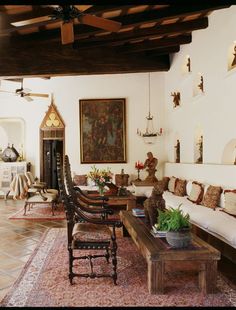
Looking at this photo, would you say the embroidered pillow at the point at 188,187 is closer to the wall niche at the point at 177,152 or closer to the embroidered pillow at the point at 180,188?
the embroidered pillow at the point at 180,188

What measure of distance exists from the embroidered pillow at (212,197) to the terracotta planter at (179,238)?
1.96 meters

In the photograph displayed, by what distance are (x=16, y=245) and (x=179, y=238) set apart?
260cm

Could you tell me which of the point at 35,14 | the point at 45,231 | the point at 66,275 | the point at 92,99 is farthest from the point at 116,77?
the point at 66,275

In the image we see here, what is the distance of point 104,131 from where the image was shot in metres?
8.86

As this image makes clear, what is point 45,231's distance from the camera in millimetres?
5223

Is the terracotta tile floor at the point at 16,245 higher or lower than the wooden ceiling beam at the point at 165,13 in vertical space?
lower

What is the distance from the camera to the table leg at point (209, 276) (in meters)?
2.81

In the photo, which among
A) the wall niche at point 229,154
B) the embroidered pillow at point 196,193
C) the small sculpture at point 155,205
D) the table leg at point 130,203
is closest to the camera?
the small sculpture at point 155,205

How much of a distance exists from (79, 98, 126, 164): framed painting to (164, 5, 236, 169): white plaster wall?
183 centimetres

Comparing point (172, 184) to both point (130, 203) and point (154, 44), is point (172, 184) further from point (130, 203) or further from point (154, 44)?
point (154, 44)

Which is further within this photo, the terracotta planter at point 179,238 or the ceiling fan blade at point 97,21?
the ceiling fan blade at point 97,21

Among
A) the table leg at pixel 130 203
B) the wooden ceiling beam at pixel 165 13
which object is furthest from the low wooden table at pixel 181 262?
the wooden ceiling beam at pixel 165 13

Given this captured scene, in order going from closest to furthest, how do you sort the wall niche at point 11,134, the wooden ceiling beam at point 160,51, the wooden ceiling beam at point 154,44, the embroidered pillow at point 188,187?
1. the embroidered pillow at point 188,187
2. the wooden ceiling beam at point 154,44
3. the wooden ceiling beam at point 160,51
4. the wall niche at point 11,134

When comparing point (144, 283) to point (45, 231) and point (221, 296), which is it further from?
point (45, 231)
